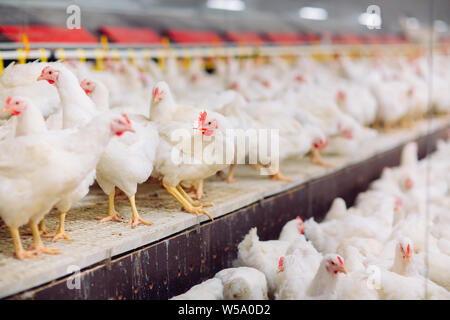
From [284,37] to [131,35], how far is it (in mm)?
3687

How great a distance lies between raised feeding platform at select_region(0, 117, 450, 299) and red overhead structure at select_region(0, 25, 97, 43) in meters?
1.84

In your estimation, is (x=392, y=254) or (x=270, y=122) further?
(x=270, y=122)

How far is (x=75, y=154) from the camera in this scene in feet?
7.45

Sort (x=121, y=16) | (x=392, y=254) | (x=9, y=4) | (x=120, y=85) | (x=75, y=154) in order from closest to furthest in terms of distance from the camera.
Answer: (x=75, y=154) < (x=392, y=254) < (x=9, y=4) < (x=120, y=85) < (x=121, y=16)

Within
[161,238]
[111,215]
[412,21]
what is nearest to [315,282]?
[161,238]

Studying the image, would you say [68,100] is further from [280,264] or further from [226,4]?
[226,4]

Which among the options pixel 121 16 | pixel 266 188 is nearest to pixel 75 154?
pixel 266 188

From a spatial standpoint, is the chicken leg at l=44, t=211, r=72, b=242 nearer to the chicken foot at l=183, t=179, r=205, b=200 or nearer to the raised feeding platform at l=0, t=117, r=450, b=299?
the raised feeding platform at l=0, t=117, r=450, b=299

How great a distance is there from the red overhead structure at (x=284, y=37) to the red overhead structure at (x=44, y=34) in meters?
4.25

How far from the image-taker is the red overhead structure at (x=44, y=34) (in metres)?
4.61

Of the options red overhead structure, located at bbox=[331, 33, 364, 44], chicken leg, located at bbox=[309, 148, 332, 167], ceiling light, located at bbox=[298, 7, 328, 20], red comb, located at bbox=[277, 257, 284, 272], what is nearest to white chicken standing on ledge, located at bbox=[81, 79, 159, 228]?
red comb, located at bbox=[277, 257, 284, 272]

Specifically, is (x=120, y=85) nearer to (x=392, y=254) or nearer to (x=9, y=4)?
(x=9, y=4)

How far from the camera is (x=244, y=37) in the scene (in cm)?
847
